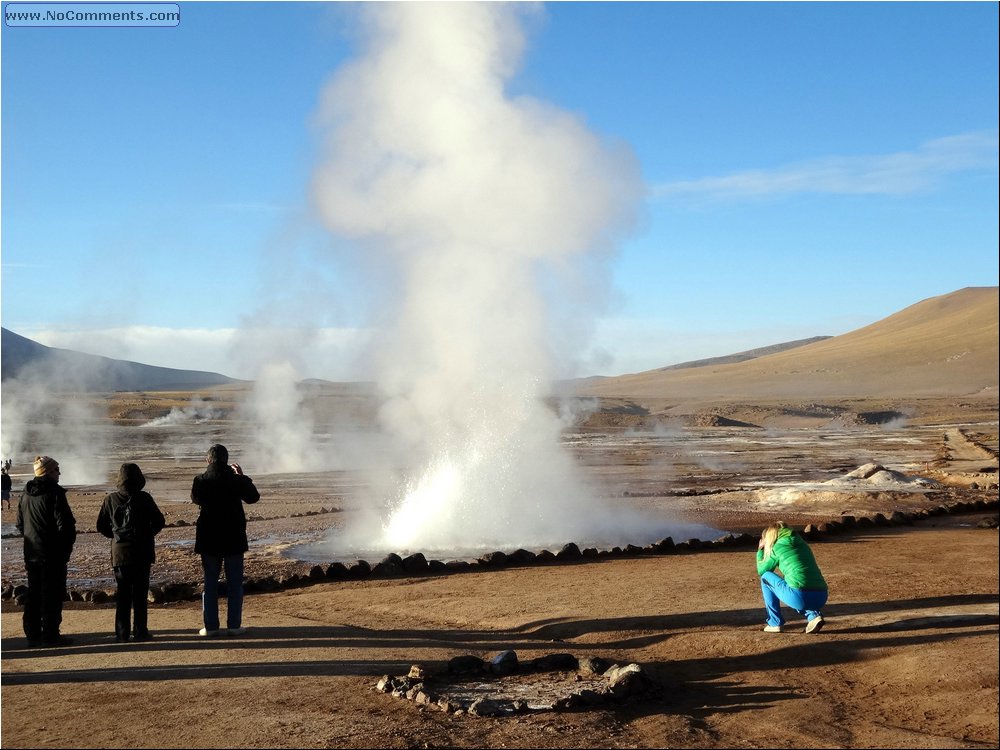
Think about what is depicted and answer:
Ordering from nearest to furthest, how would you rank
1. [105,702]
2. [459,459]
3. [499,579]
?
1. [105,702]
2. [499,579]
3. [459,459]

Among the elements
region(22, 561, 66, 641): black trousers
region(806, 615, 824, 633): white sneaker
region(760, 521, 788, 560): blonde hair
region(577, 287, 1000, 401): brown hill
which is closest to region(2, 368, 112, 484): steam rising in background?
region(22, 561, 66, 641): black trousers

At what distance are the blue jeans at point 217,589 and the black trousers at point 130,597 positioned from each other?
1.39 feet

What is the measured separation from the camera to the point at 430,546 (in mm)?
12969

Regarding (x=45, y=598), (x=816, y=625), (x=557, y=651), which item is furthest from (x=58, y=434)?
(x=816, y=625)

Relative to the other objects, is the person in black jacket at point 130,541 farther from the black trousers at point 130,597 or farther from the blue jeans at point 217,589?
the blue jeans at point 217,589

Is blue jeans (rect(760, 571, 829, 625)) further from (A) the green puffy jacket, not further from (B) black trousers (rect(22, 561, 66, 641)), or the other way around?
Answer: (B) black trousers (rect(22, 561, 66, 641))

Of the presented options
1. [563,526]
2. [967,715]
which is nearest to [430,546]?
[563,526]

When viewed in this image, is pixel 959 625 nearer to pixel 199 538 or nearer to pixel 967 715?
pixel 967 715

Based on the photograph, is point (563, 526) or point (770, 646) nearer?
point (770, 646)

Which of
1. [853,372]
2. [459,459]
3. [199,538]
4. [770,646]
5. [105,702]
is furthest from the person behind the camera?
[853,372]

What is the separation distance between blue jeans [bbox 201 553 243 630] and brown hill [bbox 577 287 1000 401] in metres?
65.8

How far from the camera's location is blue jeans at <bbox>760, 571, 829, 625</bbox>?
22.2ft

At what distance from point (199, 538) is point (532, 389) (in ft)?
32.9

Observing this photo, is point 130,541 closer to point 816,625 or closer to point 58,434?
point 816,625
